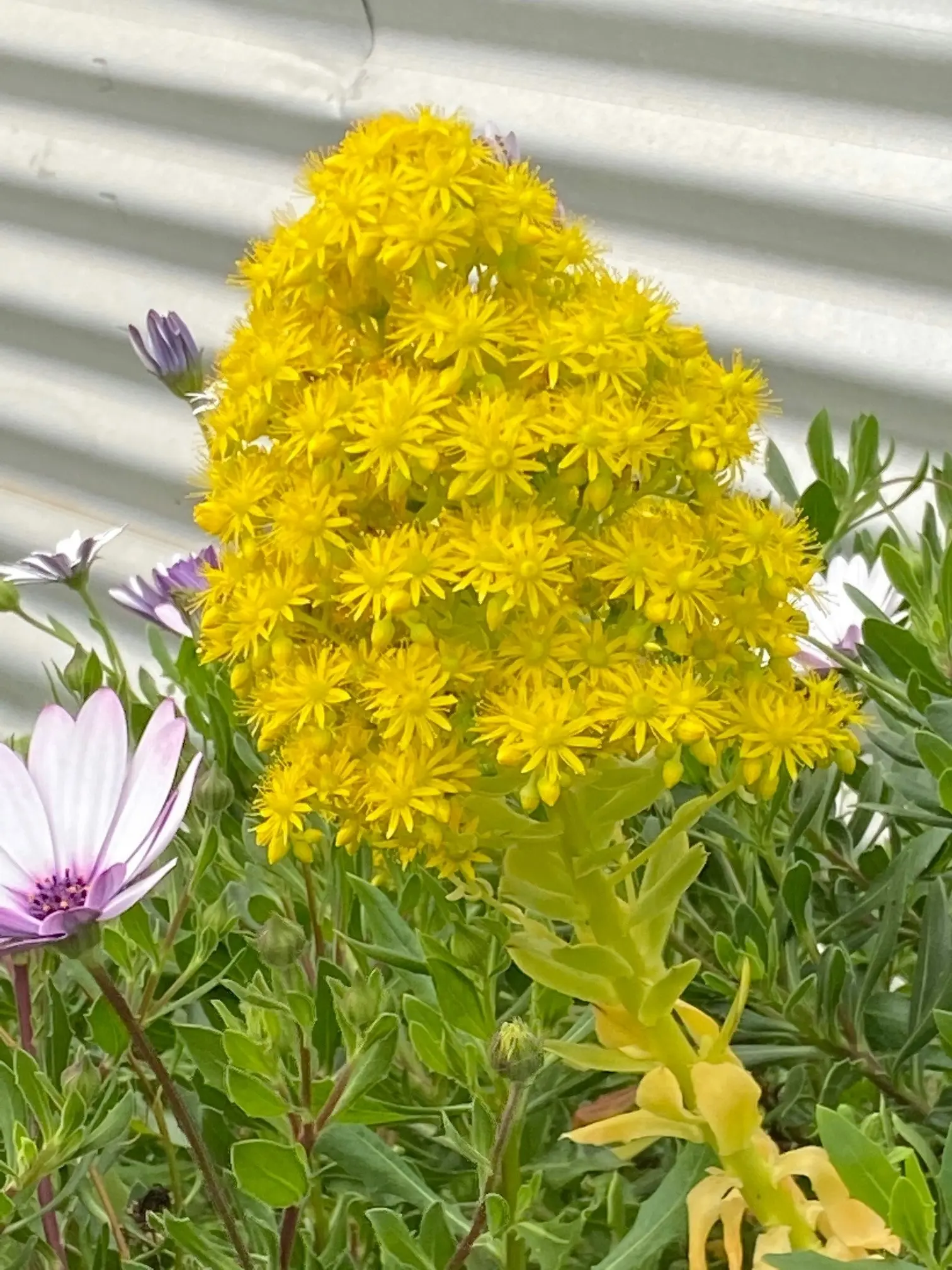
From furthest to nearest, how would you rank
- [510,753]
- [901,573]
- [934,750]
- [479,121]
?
[479,121] → [901,573] → [934,750] → [510,753]

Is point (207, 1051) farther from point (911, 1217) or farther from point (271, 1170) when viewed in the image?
point (911, 1217)

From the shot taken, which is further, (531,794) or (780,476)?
(780,476)

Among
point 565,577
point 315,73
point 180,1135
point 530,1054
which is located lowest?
point 180,1135

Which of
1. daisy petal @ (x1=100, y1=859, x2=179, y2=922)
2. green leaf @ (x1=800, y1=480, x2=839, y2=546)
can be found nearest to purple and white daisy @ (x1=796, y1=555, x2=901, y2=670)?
Result: green leaf @ (x1=800, y1=480, x2=839, y2=546)

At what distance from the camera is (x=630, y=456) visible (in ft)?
0.81

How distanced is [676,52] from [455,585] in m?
0.59

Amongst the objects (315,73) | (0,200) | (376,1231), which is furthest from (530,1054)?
(0,200)

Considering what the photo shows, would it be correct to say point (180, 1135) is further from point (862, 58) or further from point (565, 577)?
point (862, 58)

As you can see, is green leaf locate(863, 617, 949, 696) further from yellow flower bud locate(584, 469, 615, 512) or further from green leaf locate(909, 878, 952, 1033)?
yellow flower bud locate(584, 469, 615, 512)

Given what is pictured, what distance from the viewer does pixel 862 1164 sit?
0.91 ft

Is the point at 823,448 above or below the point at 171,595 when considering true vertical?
above

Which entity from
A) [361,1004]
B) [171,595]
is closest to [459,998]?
[361,1004]

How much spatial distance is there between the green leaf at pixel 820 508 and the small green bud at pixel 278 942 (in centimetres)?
26

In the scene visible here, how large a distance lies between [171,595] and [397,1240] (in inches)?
11.8
